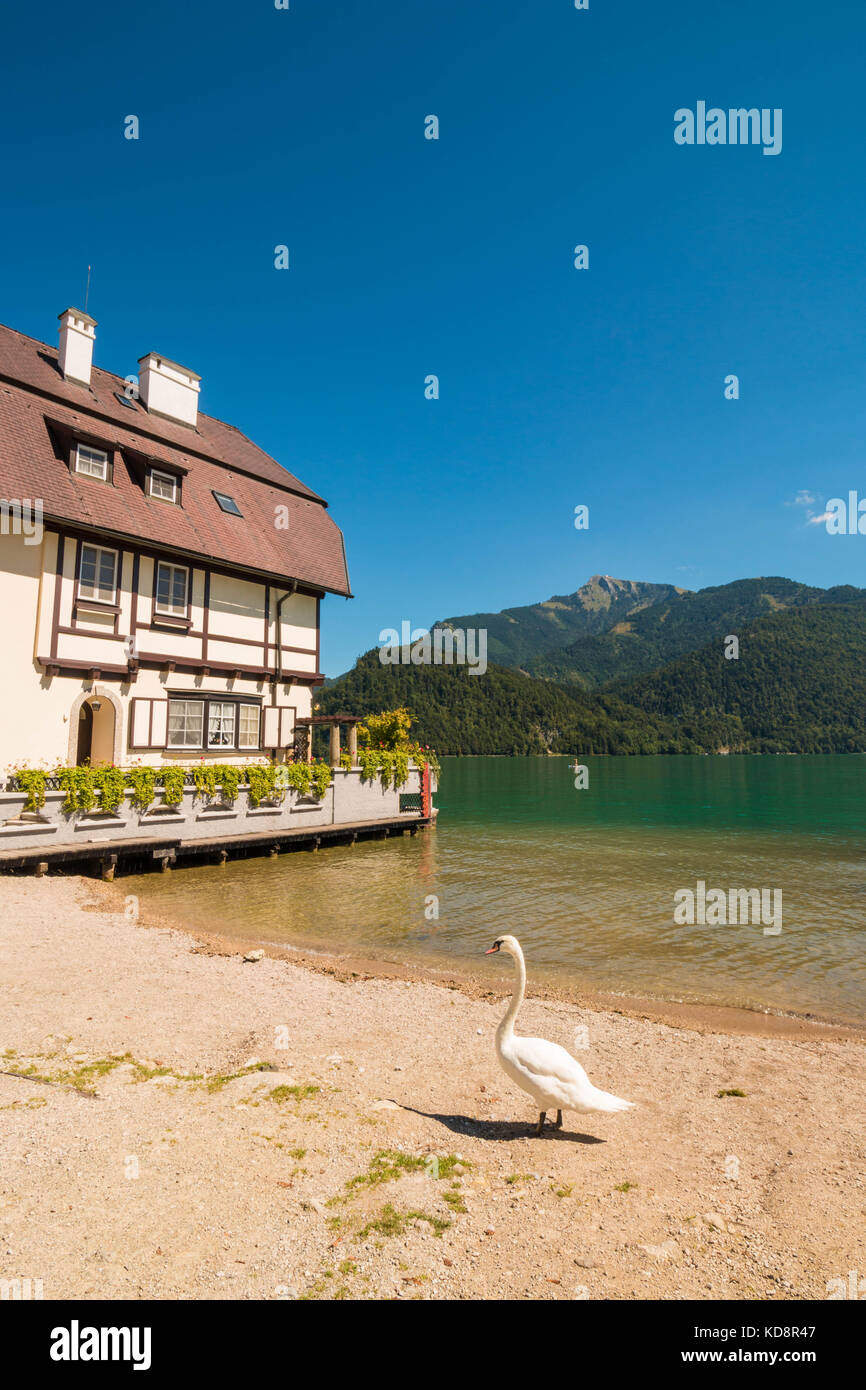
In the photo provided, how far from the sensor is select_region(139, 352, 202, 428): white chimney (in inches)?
1144

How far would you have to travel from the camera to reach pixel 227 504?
2903 cm

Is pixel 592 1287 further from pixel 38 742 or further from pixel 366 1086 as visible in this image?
pixel 38 742

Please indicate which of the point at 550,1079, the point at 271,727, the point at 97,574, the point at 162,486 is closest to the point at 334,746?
the point at 271,727

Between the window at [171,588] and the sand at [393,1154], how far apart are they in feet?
54.8

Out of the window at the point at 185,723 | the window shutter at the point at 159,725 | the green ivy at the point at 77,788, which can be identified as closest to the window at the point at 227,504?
the window at the point at 185,723

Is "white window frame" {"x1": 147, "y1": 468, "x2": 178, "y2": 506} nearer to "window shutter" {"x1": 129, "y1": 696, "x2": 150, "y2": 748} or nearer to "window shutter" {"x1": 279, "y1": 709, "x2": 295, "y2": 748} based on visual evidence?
"window shutter" {"x1": 129, "y1": 696, "x2": 150, "y2": 748}

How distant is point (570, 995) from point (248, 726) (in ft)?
63.4

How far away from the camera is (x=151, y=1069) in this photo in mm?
7152

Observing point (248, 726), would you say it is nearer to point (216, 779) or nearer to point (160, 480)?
point (216, 779)

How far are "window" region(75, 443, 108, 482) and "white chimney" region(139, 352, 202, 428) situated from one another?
6.50 meters

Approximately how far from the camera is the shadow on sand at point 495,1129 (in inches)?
249
